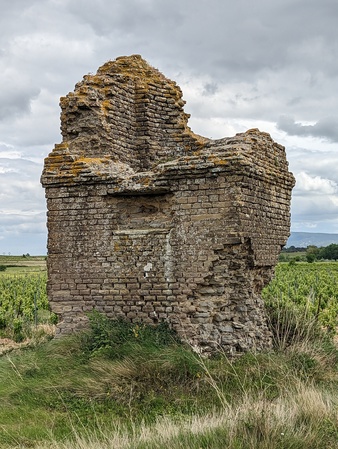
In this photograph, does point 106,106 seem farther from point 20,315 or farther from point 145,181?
point 20,315

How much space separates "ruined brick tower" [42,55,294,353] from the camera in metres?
8.41

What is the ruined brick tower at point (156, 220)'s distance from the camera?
27.6 feet

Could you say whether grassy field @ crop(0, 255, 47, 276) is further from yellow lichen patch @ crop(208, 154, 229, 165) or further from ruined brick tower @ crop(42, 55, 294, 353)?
yellow lichen patch @ crop(208, 154, 229, 165)

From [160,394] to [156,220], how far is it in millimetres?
2794

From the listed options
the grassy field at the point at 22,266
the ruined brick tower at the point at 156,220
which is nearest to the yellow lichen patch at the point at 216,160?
the ruined brick tower at the point at 156,220

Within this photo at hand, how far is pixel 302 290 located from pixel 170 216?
17.2m

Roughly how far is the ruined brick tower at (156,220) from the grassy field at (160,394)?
0.51 m

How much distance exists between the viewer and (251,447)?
4809 mm

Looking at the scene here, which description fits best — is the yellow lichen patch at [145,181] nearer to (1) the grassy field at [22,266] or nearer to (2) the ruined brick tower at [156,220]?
(2) the ruined brick tower at [156,220]

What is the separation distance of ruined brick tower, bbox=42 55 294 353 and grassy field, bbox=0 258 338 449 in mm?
512

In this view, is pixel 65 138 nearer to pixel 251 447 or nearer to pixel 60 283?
pixel 60 283

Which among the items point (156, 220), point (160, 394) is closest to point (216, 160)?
point (156, 220)

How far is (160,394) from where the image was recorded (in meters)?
7.02

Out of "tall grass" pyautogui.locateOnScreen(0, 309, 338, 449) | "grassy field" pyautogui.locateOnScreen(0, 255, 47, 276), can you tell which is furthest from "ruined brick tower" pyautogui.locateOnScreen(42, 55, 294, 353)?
"grassy field" pyautogui.locateOnScreen(0, 255, 47, 276)
